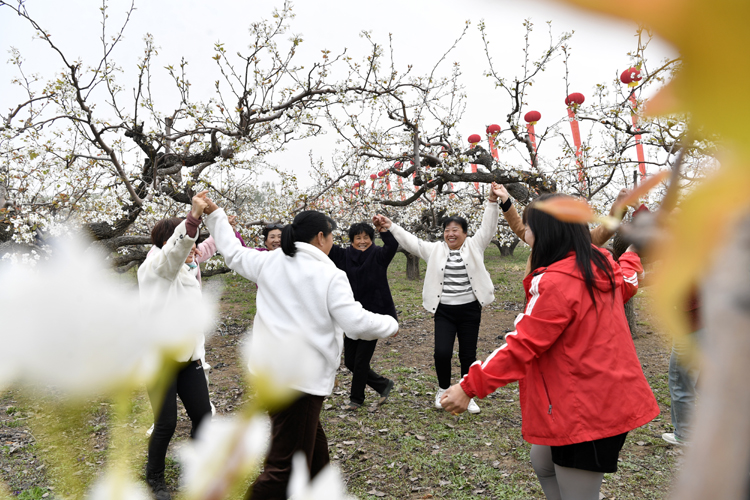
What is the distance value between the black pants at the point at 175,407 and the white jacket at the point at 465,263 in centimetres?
220

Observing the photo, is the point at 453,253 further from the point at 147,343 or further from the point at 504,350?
the point at 147,343

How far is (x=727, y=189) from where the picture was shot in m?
0.16

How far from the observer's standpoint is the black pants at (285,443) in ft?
7.79

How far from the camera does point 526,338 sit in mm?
1959

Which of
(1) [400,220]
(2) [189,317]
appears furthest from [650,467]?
(1) [400,220]

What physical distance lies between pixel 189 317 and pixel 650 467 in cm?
429

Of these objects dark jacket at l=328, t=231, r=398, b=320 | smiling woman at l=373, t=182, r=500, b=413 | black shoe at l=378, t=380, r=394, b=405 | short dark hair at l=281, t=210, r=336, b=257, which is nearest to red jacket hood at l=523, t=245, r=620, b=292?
short dark hair at l=281, t=210, r=336, b=257

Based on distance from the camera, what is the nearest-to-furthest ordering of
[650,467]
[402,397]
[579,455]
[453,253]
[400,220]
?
Result: [579,455] → [650,467] → [453,253] → [402,397] → [400,220]

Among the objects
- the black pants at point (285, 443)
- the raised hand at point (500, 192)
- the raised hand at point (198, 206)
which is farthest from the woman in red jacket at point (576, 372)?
the raised hand at point (198, 206)

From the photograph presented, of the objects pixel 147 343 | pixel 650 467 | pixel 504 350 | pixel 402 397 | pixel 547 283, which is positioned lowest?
pixel 402 397

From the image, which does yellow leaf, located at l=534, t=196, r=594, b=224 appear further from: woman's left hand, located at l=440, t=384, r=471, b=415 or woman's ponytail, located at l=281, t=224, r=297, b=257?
woman's ponytail, located at l=281, t=224, r=297, b=257

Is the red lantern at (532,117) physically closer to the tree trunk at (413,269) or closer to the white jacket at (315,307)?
the white jacket at (315,307)

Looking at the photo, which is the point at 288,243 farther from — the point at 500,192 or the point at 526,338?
the point at 500,192

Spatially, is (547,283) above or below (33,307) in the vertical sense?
below
